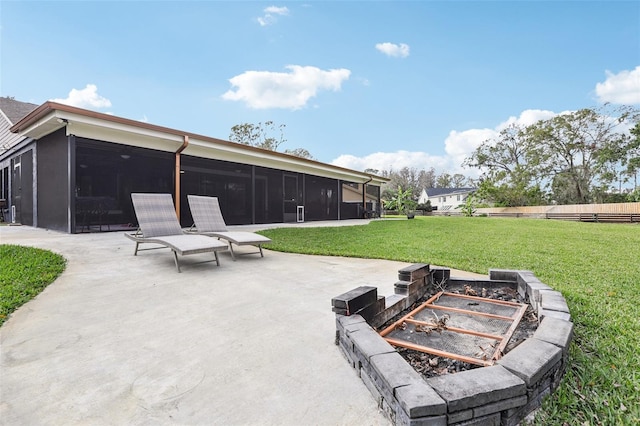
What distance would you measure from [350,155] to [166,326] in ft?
163

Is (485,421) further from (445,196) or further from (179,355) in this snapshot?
(445,196)

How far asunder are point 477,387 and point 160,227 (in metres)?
4.93

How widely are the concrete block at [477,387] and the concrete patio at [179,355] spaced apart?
32 centimetres

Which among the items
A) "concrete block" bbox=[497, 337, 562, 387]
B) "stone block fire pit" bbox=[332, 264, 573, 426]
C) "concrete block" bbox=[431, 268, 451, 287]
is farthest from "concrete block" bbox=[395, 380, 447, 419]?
"concrete block" bbox=[431, 268, 451, 287]

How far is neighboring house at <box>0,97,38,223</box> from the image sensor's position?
9828 millimetres

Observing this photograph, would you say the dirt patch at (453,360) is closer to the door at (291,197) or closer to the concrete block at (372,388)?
the concrete block at (372,388)

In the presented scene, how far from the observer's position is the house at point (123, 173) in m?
7.79

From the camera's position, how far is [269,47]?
15.0 metres

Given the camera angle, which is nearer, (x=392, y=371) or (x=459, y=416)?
(x=459, y=416)

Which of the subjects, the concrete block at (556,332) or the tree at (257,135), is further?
the tree at (257,135)

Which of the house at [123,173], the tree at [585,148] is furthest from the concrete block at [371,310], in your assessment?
the tree at [585,148]

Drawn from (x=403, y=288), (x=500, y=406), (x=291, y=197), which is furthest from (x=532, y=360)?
(x=291, y=197)

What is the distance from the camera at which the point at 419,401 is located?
1.20m

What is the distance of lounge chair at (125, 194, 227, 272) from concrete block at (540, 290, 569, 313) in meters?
3.57
